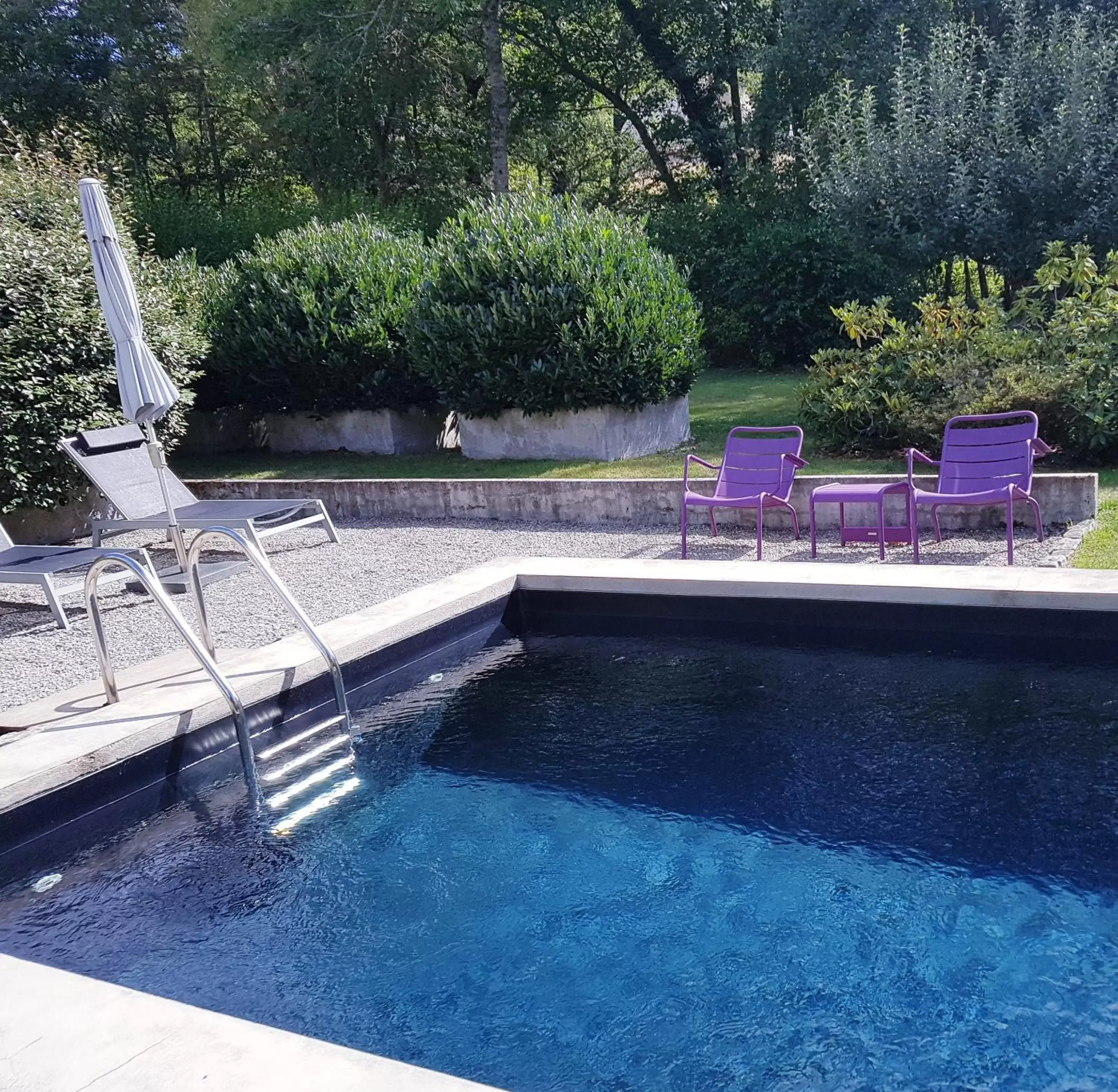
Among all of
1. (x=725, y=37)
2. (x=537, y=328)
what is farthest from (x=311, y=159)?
(x=537, y=328)

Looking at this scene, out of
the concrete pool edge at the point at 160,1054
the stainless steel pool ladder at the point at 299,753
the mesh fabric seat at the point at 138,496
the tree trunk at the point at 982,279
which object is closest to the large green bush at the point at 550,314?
the mesh fabric seat at the point at 138,496

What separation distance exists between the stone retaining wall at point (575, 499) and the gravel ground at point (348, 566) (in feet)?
0.52

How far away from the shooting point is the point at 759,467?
321 inches

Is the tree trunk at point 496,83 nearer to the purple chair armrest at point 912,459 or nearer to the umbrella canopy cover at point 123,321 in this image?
the purple chair armrest at point 912,459

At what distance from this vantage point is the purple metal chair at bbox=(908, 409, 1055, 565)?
7113 mm

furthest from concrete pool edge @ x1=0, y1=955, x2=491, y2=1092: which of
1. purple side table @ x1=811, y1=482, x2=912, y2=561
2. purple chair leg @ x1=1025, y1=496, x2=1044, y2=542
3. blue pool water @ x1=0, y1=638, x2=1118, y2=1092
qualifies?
purple chair leg @ x1=1025, y1=496, x2=1044, y2=542

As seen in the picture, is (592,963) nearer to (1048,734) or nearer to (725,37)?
(1048,734)

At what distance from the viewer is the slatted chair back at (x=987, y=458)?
24.0 feet

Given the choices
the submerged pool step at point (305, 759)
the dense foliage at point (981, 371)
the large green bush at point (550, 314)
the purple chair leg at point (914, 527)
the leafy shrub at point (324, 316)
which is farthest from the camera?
the leafy shrub at point (324, 316)

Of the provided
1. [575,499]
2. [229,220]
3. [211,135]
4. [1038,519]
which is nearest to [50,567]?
[575,499]

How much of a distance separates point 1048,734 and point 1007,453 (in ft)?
10.4

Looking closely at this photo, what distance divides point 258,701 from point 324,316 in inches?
314

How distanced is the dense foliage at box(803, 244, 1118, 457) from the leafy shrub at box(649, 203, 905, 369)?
288 inches

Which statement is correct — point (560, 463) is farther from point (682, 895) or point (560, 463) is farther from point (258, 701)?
point (682, 895)
